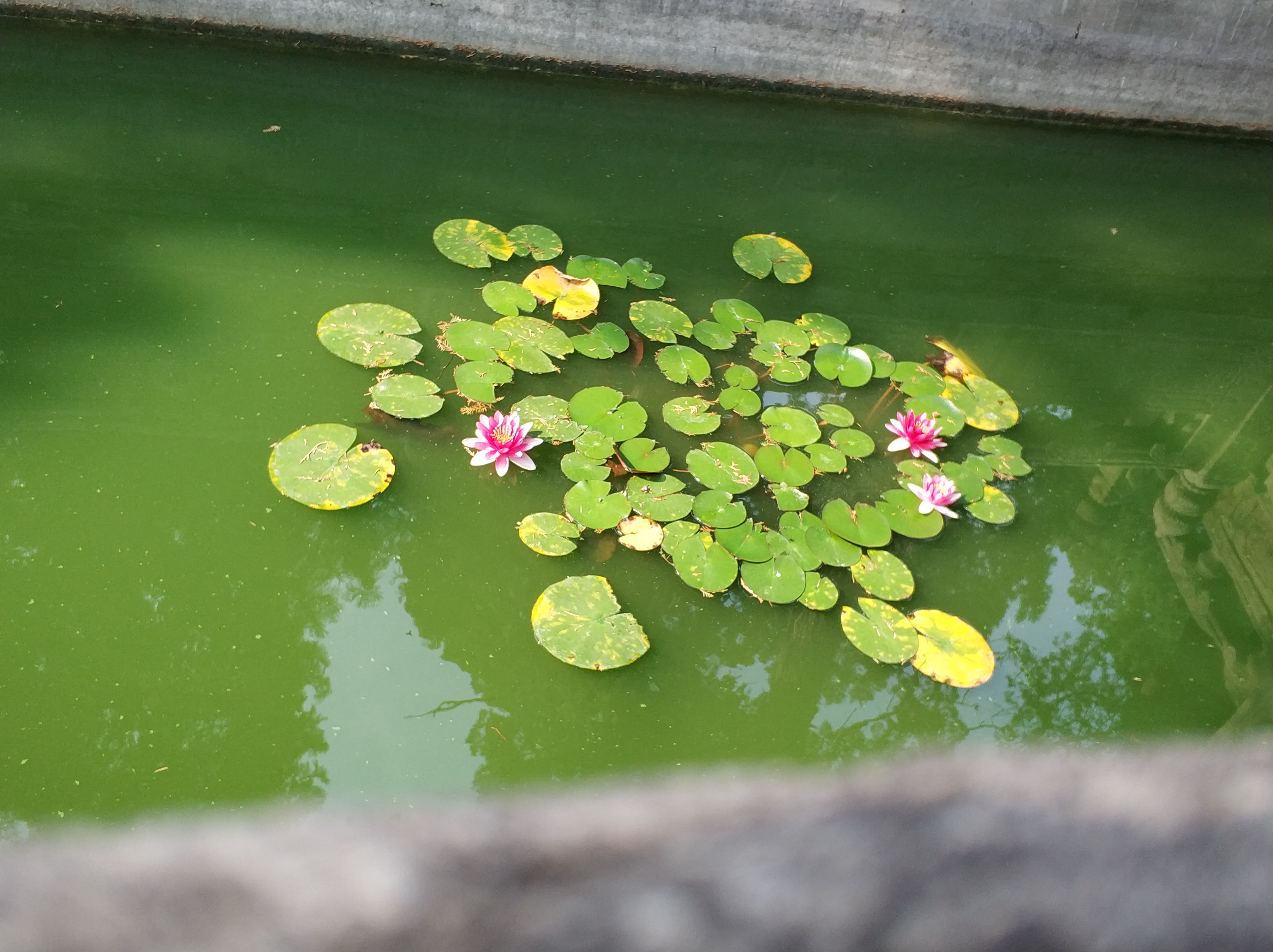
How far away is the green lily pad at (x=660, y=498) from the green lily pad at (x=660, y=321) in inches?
26.0

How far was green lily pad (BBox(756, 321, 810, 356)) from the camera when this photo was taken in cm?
298

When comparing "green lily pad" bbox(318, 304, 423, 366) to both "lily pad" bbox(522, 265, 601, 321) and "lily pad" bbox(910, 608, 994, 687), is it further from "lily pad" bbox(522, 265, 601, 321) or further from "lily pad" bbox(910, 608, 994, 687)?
"lily pad" bbox(910, 608, 994, 687)

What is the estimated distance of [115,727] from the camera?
73.6 inches

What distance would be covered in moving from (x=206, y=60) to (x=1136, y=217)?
442cm

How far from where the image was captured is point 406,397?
2.55 metres

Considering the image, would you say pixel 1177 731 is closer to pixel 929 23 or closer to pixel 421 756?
pixel 421 756

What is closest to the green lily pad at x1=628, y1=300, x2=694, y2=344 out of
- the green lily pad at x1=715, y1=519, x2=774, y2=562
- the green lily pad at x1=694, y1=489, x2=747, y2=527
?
the green lily pad at x1=694, y1=489, x2=747, y2=527

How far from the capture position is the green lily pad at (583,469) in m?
2.42

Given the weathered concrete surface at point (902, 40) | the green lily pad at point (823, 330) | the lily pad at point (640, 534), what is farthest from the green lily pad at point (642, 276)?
A: the weathered concrete surface at point (902, 40)

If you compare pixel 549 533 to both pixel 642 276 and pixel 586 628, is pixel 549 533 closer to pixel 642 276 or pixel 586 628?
pixel 586 628

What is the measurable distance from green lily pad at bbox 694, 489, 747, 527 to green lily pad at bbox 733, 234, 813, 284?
1.24m

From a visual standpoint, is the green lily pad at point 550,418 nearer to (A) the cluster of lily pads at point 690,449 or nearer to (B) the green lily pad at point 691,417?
(A) the cluster of lily pads at point 690,449

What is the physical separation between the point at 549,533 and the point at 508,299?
98 centimetres

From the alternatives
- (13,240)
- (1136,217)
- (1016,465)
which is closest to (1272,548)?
(1016,465)
